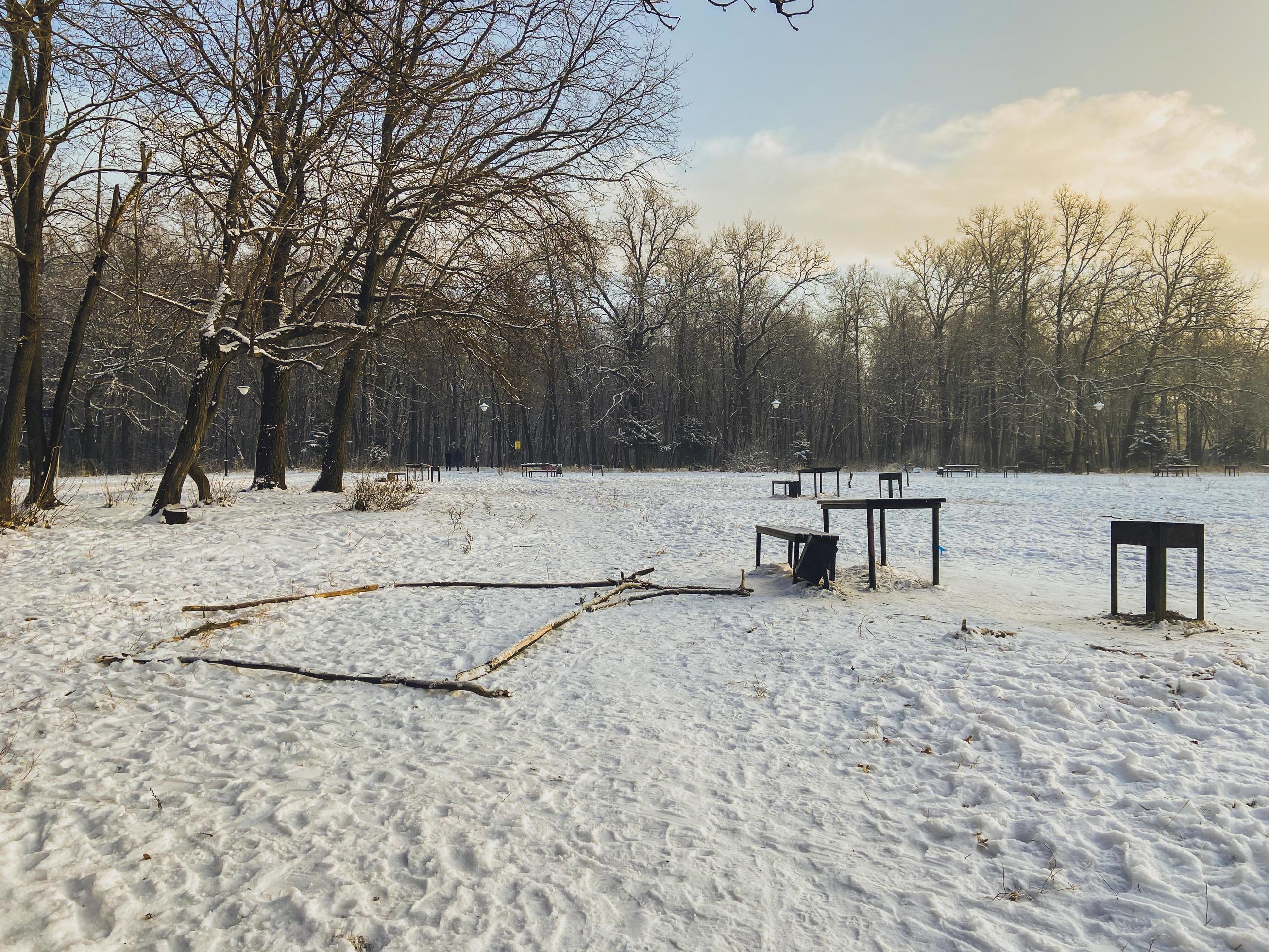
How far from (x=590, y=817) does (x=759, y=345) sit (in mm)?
44075

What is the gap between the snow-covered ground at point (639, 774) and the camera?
101 inches

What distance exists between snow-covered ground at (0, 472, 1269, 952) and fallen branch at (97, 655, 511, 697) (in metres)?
0.09

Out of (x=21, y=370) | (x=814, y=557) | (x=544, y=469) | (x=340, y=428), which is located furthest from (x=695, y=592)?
(x=544, y=469)

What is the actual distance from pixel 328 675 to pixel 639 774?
8.88 feet

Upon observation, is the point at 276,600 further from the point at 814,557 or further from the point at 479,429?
the point at 479,429

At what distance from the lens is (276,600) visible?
7270mm

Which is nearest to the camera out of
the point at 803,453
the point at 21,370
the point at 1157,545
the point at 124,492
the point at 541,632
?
the point at 1157,545

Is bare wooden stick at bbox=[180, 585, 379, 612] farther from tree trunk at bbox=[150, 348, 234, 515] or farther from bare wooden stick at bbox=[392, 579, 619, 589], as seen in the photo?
tree trunk at bbox=[150, 348, 234, 515]

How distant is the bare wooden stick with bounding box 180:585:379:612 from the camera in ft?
22.5

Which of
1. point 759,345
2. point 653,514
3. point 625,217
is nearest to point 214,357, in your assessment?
point 653,514

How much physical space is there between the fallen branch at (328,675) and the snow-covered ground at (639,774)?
89 mm

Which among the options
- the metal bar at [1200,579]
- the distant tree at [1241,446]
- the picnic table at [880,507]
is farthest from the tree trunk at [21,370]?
the distant tree at [1241,446]

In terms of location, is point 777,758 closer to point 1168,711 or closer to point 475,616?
point 1168,711

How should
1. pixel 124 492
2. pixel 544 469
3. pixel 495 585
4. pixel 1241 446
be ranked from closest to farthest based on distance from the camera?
1. pixel 495 585
2. pixel 124 492
3. pixel 544 469
4. pixel 1241 446
